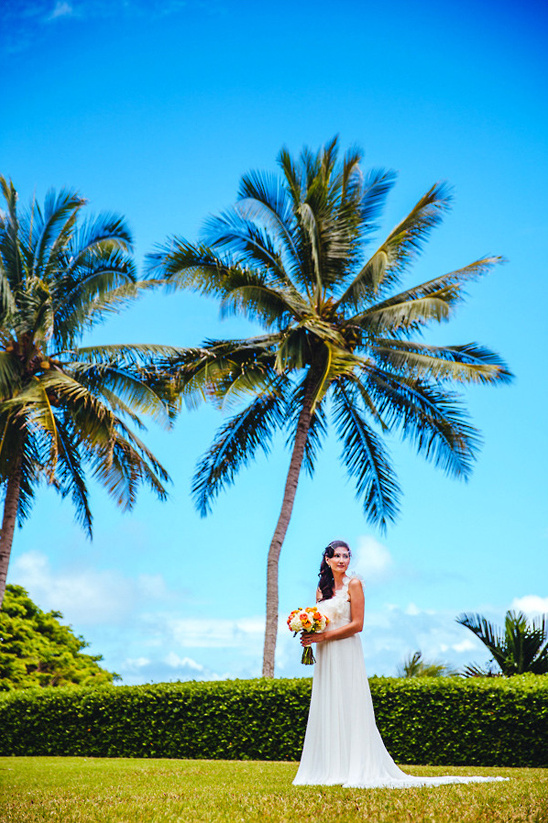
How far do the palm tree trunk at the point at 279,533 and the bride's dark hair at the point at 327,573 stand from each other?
31.0 ft

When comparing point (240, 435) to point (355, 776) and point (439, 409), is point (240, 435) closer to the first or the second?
point (439, 409)

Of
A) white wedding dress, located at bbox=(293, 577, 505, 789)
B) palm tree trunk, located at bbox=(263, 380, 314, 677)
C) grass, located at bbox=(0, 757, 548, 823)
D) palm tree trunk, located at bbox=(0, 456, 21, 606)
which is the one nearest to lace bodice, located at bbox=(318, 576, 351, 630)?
white wedding dress, located at bbox=(293, 577, 505, 789)

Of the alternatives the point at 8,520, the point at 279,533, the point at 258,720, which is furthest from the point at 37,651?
the point at 258,720

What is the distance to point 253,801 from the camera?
6.70 m

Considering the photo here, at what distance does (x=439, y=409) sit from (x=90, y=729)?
1099 cm

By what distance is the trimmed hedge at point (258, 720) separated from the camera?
13203mm

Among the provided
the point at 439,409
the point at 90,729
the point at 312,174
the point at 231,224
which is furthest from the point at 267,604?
the point at 312,174

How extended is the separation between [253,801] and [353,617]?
206 centimetres

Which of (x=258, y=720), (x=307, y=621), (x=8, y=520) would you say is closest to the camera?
(x=307, y=621)

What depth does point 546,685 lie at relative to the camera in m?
13.2

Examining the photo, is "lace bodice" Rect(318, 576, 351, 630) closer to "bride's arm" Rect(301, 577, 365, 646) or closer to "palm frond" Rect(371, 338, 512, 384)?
"bride's arm" Rect(301, 577, 365, 646)

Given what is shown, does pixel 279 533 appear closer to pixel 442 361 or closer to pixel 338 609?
pixel 442 361

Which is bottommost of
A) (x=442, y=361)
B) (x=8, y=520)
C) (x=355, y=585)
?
(x=355, y=585)

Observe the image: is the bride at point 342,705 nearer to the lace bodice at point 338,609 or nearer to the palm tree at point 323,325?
the lace bodice at point 338,609
